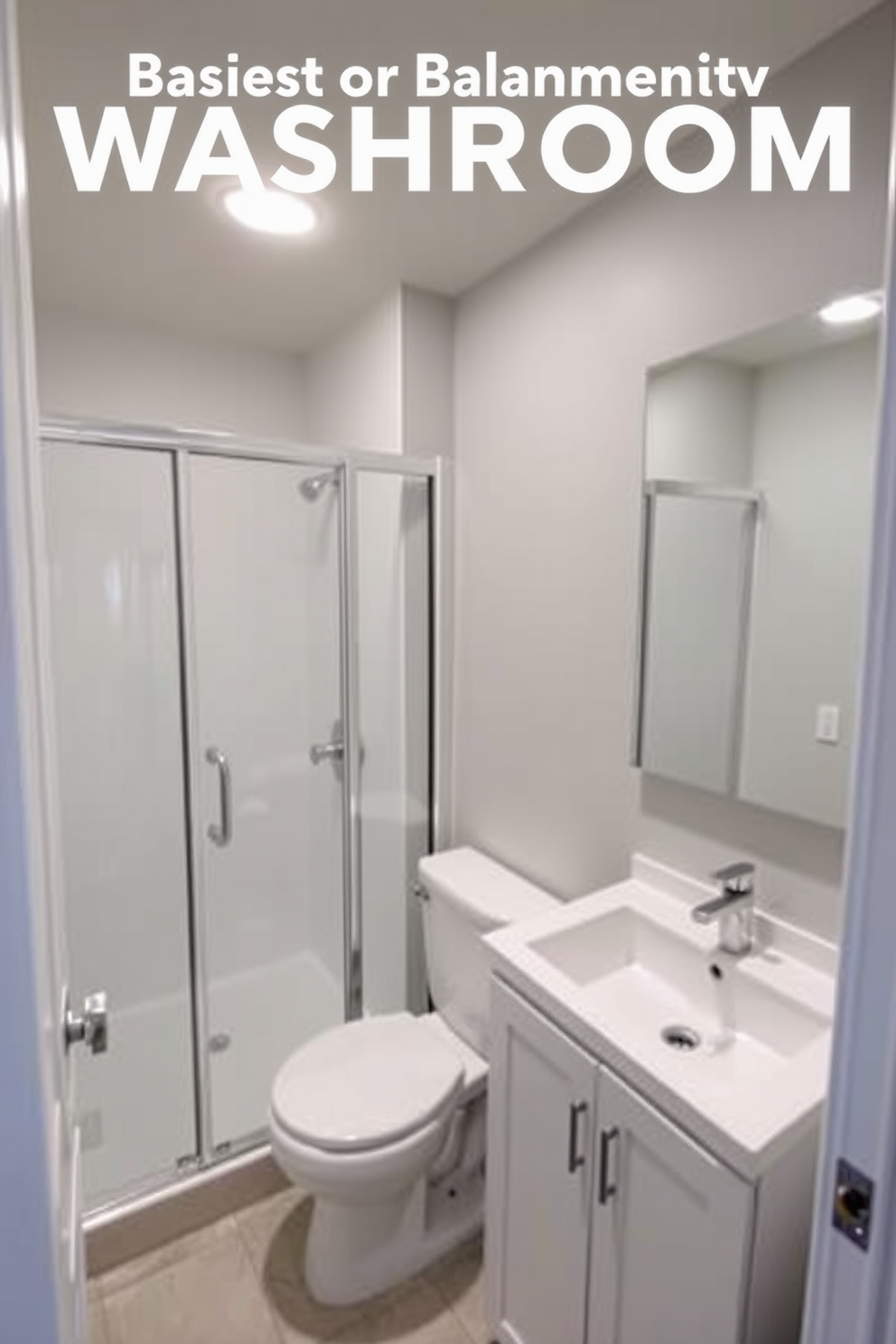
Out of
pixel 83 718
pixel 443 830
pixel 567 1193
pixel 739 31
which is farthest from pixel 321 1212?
pixel 739 31

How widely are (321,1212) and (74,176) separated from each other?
2.36m

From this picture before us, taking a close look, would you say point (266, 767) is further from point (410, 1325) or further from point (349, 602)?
point (410, 1325)

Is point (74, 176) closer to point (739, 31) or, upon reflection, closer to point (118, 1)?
point (118, 1)

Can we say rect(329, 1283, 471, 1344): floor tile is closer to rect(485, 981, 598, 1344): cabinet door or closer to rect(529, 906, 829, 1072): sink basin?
rect(485, 981, 598, 1344): cabinet door

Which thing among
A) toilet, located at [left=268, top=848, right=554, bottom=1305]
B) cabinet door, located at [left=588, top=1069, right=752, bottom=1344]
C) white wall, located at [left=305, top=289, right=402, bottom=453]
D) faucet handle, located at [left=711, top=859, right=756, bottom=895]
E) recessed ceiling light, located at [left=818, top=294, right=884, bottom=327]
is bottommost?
toilet, located at [left=268, top=848, right=554, bottom=1305]

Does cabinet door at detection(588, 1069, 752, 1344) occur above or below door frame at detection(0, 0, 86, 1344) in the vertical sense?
below

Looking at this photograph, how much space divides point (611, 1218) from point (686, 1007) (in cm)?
40

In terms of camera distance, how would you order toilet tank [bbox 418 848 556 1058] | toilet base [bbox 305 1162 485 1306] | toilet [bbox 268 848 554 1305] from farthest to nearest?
1. toilet tank [bbox 418 848 556 1058]
2. toilet base [bbox 305 1162 485 1306]
3. toilet [bbox 268 848 554 1305]

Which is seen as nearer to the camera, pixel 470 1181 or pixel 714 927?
pixel 714 927

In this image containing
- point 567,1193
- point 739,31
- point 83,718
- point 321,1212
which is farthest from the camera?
point 83,718

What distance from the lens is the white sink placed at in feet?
3.34

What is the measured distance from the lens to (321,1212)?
1668 millimetres

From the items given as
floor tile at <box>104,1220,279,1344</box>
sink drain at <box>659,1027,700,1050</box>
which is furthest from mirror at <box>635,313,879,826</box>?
floor tile at <box>104,1220,279,1344</box>

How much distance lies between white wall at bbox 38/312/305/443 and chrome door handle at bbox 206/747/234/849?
1.03m
